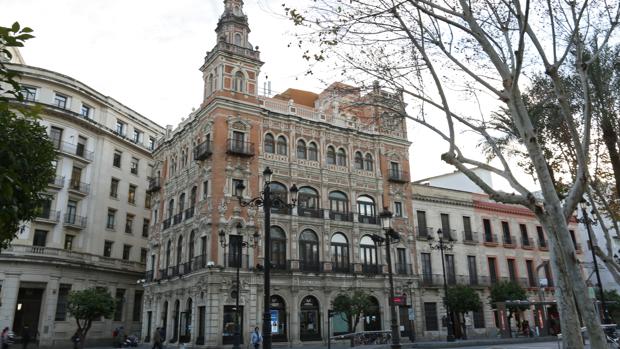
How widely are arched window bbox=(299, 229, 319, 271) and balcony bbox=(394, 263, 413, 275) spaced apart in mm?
6185

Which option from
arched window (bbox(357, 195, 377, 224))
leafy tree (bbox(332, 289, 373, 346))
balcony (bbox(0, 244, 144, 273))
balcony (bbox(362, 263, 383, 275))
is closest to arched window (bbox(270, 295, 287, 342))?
leafy tree (bbox(332, 289, 373, 346))

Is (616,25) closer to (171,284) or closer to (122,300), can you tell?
(171,284)

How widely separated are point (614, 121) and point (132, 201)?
37.8 meters

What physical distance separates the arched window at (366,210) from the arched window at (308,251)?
13.0ft

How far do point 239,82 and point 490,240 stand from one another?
2357 centimetres

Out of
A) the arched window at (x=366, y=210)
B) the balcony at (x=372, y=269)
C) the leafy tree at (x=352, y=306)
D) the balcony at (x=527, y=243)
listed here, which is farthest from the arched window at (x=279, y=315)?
the balcony at (x=527, y=243)

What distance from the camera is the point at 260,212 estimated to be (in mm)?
29797

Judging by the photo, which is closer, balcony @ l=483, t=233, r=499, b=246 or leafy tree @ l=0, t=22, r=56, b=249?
leafy tree @ l=0, t=22, r=56, b=249

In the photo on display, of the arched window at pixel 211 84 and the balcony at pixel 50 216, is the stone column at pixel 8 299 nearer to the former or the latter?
the balcony at pixel 50 216

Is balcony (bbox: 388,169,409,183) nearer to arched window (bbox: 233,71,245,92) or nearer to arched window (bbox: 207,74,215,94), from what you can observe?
arched window (bbox: 233,71,245,92)

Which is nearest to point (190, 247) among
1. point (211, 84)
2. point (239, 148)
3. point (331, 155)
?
point (239, 148)

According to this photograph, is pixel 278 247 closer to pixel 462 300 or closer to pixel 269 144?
pixel 269 144

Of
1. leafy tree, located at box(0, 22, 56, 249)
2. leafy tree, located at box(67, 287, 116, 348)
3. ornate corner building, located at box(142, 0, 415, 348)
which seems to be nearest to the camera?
leafy tree, located at box(0, 22, 56, 249)

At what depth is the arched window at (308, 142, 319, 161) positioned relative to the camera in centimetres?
3291
